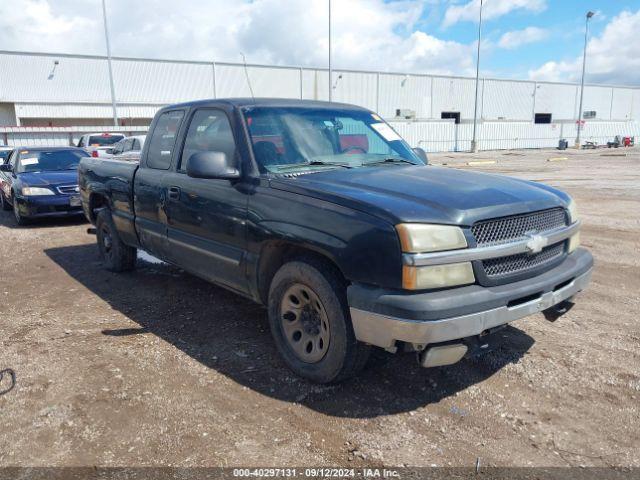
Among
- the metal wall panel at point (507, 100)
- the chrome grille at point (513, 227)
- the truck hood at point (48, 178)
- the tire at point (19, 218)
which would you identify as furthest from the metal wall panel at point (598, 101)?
the chrome grille at point (513, 227)

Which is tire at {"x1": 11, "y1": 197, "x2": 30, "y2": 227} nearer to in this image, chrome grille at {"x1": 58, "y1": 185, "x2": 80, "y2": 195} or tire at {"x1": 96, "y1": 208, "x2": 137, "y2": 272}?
chrome grille at {"x1": 58, "y1": 185, "x2": 80, "y2": 195}

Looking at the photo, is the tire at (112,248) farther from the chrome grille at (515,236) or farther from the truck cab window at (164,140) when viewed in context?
the chrome grille at (515,236)

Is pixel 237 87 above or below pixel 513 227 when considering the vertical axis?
above

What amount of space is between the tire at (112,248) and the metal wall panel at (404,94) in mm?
48647

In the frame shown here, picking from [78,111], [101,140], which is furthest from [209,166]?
[78,111]

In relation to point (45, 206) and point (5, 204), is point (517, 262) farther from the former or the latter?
point (5, 204)

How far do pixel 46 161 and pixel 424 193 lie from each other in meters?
10.1

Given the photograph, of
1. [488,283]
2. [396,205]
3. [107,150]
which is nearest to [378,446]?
[488,283]

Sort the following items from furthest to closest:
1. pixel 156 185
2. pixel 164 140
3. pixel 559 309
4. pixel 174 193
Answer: pixel 164 140 → pixel 156 185 → pixel 174 193 → pixel 559 309

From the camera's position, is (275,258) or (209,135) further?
(209,135)

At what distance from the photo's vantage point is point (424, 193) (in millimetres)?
3168

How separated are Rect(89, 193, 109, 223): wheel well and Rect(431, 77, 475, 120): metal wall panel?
2175 inches

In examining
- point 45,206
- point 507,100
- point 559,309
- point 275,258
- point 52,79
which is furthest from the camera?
point 507,100

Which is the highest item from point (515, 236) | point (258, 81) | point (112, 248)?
point (258, 81)
